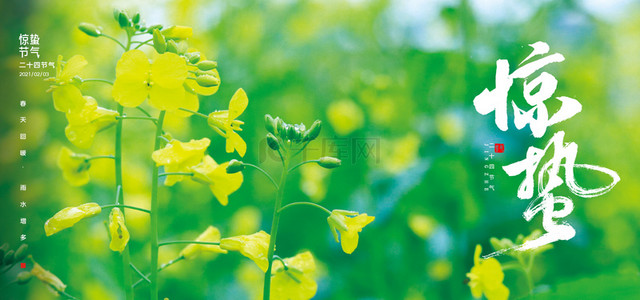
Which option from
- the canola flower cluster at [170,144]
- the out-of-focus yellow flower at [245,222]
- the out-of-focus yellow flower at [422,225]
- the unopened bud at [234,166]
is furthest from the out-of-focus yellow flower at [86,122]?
the out-of-focus yellow flower at [422,225]

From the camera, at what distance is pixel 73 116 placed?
0.79 metres

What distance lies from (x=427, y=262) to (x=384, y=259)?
34cm

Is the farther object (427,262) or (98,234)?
(427,262)

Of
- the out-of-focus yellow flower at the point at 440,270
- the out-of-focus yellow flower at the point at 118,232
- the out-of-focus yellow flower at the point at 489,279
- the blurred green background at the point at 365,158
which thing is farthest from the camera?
the out-of-focus yellow flower at the point at 440,270

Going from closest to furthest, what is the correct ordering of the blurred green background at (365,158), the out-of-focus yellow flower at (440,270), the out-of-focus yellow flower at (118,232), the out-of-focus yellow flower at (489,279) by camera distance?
the out-of-focus yellow flower at (118,232) → the out-of-focus yellow flower at (489,279) → the blurred green background at (365,158) → the out-of-focus yellow flower at (440,270)

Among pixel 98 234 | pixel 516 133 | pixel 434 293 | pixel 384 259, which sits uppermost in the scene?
pixel 516 133

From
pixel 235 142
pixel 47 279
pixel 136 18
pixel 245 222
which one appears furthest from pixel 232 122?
pixel 245 222

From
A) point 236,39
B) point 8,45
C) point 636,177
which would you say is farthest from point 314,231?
point 636,177

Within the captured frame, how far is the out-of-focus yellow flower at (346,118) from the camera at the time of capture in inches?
76.8

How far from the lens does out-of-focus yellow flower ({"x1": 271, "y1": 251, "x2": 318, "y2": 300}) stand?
0.83m

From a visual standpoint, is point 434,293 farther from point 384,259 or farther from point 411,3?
point 411,3

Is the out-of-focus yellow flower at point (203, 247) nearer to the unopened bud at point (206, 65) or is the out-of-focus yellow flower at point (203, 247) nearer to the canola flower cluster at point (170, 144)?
the canola flower cluster at point (170, 144)

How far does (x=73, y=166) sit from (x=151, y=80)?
19cm

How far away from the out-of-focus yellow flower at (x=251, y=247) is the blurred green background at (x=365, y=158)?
1.98 ft
